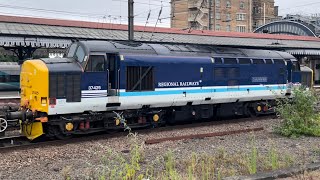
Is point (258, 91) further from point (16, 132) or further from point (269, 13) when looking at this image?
point (269, 13)

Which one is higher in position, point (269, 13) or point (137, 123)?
point (269, 13)

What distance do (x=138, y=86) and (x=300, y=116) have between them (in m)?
5.90

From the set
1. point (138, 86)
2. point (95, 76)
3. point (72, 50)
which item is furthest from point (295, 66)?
point (72, 50)

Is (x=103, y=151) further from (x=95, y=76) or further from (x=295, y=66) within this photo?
(x=295, y=66)

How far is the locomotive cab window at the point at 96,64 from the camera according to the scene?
12.2 m

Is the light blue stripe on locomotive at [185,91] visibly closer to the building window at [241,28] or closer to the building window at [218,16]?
the building window at [218,16]

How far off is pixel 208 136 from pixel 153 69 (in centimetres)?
321

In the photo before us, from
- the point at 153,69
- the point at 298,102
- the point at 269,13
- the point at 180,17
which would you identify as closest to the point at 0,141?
the point at 153,69

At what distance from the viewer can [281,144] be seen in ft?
37.2

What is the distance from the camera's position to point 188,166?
8.09m

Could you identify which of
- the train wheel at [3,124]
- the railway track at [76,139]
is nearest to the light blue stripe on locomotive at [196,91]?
the railway track at [76,139]

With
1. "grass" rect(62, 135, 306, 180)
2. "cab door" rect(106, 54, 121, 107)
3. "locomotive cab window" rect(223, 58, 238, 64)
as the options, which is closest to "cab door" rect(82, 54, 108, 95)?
"cab door" rect(106, 54, 121, 107)

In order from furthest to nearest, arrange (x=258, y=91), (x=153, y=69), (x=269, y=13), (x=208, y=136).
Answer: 1. (x=269, y=13)
2. (x=258, y=91)
3. (x=153, y=69)
4. (x=208, y=136)

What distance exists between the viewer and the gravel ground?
321 inches
